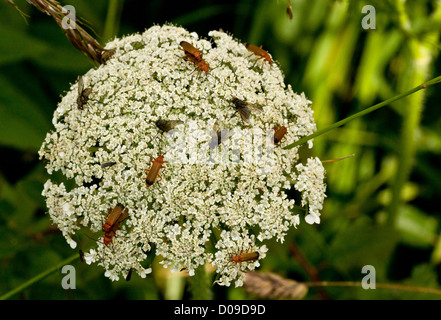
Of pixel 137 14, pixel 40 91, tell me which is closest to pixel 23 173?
pixel 40 91

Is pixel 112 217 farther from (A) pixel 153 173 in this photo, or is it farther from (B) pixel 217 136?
(B) pixel 217 136

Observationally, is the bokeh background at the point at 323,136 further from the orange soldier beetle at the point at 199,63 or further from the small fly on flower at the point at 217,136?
the orange soldier beetle at the point at 199,63

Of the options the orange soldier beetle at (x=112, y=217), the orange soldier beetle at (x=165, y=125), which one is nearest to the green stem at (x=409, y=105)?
the orange soldier beetle at (x=165, y=125)

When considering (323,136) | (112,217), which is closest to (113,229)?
(112,217)

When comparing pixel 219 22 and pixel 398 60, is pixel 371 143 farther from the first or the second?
pixel 219 22

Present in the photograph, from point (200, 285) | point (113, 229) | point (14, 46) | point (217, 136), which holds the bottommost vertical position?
point (200, 285)
